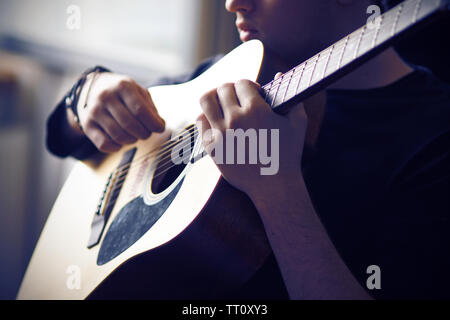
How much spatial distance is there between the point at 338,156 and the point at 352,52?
34 centimetres

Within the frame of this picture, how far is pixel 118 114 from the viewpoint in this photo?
903 millimetres

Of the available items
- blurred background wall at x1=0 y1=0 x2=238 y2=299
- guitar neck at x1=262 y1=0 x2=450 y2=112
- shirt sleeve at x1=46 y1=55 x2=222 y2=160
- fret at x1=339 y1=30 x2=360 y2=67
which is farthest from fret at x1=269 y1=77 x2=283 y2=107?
blurred background wall at x1=0 y1=0 x2=238 y2=299

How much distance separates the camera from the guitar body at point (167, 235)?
643mm

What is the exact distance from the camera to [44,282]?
3.02ft

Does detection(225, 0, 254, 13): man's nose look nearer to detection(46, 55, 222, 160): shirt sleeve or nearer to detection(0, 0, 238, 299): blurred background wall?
detection(46, 55, 222, 160): shirt sleeve

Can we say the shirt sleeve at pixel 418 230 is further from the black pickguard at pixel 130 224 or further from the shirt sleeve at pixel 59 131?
the shirt sleeve at pixel 59 131

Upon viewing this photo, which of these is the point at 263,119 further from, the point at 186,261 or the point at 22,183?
the point at 22,183

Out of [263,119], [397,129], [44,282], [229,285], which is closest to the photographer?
[263,119]

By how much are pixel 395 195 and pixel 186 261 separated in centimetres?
42

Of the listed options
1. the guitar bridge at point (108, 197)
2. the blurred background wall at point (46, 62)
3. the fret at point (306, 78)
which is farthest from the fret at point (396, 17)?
the blurred background wall at point (46, 62)

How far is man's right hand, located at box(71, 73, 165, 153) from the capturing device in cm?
89

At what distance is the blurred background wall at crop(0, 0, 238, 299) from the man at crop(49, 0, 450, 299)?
78 centimetres

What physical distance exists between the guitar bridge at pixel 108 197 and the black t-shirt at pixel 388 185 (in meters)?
0.33
